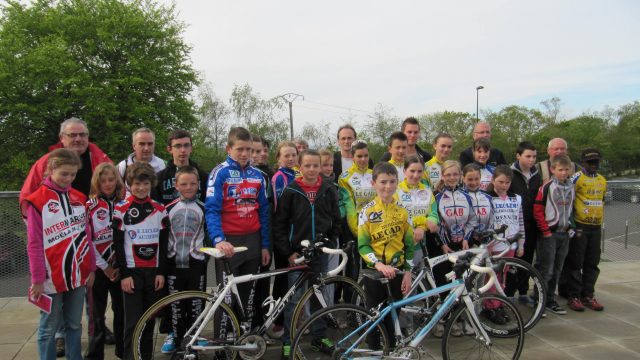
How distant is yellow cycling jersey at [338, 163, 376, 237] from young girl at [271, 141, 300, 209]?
506 mm

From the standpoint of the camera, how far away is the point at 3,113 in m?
23.0

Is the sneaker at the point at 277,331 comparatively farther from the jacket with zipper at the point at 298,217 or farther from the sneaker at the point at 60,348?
the sneaker at the point at 60,348

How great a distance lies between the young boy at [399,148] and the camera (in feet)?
15.4

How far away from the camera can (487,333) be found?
3.43 m

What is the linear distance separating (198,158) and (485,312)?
25347mm

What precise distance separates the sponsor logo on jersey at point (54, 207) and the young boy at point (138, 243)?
0.44 m

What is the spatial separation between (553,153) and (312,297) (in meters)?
3.39

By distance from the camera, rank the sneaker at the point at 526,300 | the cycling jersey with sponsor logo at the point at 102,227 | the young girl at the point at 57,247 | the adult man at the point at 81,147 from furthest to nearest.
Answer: the sneaker at the point at 526,300 → the adult man at the point at 81,147 → the cycling jersey with sponsor logo at the point at 102,227 → the young girl at the point at 57,247

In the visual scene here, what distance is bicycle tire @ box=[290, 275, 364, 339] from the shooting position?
11.5 ft

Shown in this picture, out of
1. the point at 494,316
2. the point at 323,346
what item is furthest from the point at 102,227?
the point at 494,316

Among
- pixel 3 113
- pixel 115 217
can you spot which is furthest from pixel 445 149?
pixel 3 113

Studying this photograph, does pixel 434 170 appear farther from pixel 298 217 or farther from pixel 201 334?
pixel 201 334

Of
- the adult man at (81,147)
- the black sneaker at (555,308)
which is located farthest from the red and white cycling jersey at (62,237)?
the black sneaker at (555,308)

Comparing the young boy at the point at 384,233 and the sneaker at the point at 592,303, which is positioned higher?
the young boy at the point at 384,233
